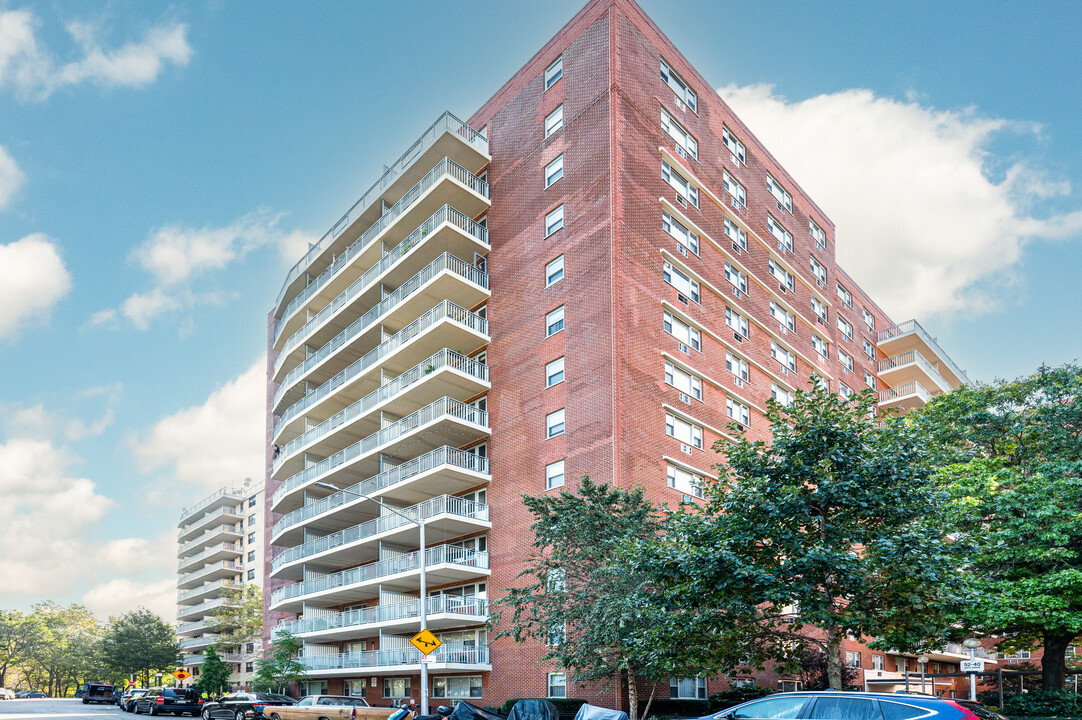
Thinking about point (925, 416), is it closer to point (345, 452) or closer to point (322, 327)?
point (345, 452)

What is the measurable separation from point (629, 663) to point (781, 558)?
764 centimetres

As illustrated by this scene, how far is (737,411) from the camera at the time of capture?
4144cm

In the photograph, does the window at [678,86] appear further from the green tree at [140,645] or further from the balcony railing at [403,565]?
the green tree at [140,645]

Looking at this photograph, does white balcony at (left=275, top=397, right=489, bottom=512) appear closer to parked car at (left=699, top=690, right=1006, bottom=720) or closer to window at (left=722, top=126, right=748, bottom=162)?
window at (left=722, top=126, right=748, bottom=162)

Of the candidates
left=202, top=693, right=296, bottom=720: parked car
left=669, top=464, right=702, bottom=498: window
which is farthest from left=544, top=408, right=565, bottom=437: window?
left=202, top=693, right=296, bottom=720: parked car

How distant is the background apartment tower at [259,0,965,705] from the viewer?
34.9 m

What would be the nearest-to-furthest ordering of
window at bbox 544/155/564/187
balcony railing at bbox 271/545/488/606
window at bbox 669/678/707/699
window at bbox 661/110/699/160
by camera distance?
window at bbox 669/678/707/699 → balcony railing at bbox 271/545/488/606 → window at bbox 544/155/564/187 → window at bbox 661/110/699/160

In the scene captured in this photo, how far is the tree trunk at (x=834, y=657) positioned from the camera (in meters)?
19.2

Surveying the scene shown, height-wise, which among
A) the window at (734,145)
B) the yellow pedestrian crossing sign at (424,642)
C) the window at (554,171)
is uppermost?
the window at (734,145)

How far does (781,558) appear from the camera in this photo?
68.9ft

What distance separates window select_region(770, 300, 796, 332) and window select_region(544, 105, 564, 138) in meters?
16.2

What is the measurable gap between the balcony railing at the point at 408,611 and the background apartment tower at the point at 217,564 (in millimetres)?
54849

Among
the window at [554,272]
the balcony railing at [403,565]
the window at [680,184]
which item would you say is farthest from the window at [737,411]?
the balcony railing at [403,565]

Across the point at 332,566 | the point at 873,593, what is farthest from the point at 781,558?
the point at 332,566
